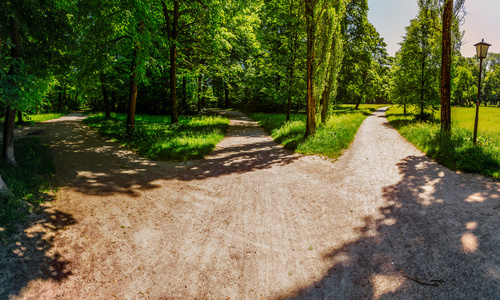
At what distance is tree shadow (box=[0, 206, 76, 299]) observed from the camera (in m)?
3.48

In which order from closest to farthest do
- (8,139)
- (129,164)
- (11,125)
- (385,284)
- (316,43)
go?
(385,284)
(8,139)
(11,125)
(129,164)
(316,43)

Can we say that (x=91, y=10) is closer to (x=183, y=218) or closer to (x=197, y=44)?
(x=197, y=44)

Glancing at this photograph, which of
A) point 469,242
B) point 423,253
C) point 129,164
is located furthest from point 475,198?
point 129,164

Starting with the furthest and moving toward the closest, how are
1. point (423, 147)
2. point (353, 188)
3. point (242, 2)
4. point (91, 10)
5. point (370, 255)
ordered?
point (242, 2) → point (423, 147) → point (91, 10) → point (353, 188) → point (370, 255)

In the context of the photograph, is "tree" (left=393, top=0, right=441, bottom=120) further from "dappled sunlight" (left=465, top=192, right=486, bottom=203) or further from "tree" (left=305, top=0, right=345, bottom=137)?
"dappled sunlight" (left=465, top=192, right=486, bottom=203)

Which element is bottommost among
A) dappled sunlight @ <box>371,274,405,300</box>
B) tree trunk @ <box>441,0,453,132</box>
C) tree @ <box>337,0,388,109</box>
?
dappled sunlight @ <box>371,274,405,300</box>

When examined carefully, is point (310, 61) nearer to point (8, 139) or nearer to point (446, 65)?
point (446, 65)

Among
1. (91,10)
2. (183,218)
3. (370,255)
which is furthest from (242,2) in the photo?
(370,255)

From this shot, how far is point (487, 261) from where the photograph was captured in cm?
377

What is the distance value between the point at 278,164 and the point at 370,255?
543 cm

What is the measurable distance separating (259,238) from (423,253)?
2.86 metres

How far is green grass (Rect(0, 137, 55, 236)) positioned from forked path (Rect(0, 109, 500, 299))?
1.07 ft

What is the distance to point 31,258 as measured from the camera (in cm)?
384

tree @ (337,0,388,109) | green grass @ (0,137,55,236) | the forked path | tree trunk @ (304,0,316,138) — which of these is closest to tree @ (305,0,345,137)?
tree trunk @ (304,0,316,138)
